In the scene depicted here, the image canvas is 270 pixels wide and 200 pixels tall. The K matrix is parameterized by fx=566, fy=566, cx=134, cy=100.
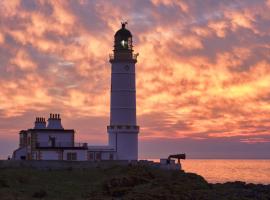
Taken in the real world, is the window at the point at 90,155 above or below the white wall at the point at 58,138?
below

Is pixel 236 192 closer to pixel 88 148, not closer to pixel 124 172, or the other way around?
pixel 124 172

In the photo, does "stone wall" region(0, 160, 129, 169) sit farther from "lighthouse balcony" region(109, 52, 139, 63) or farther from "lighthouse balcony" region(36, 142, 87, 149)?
"lighthouse balcony" region(109, 52, 139, 63)

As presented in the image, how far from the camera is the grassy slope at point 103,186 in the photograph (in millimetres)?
44562

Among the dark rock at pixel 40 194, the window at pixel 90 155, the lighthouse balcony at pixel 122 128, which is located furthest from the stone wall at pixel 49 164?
the dark rock at pixel 40 194

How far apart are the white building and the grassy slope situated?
11170mm

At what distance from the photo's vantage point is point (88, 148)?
7275cm

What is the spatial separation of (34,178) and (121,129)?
22.5m

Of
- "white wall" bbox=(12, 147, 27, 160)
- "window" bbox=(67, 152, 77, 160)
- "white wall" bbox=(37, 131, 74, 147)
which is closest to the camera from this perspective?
"window" bbox=(67, 152, 77, 160)

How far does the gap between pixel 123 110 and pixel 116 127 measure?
8.12 ft

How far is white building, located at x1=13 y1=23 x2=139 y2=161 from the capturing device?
71750mm

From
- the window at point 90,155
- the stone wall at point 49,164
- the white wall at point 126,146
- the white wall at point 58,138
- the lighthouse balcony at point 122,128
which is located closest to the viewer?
the stone wall at point 49,164

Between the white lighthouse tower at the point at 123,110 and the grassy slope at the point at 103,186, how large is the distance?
14.7 metres

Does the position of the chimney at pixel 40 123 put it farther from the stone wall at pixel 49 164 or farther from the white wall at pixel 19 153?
the stone wall at pixel 49 164

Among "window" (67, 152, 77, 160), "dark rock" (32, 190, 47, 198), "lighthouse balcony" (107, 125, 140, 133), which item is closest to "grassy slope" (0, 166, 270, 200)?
"dark rock" (32, 190, 47, 198)
